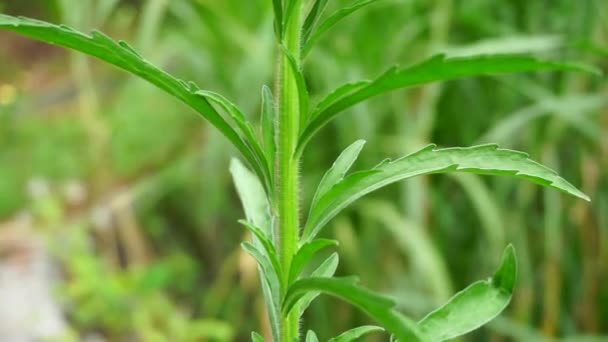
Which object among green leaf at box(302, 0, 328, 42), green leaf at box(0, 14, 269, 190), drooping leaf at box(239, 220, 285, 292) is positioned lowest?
drooping leaf at box(239, 220, 285, 292)

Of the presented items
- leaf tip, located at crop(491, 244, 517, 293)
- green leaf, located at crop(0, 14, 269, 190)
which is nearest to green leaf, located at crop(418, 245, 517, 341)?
leaf tip, located at crop(491, 244, 517, 293)

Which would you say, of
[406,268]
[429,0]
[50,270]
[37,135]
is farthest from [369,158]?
[37,135]

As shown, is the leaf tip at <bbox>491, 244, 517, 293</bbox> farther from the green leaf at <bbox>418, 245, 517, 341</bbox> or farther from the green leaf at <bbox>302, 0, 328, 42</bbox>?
the green leaf at <bbox>302, 0, 328, 42</bbox>

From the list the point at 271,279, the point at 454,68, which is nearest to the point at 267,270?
the point at 271,279

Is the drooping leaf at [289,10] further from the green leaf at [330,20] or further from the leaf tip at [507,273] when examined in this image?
the leaf tip at [507,273]

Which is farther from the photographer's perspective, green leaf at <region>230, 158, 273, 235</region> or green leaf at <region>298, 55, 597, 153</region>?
green leaf at <region>230, 158, 273, 235</region>

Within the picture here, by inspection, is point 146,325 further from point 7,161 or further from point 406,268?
point 7,161

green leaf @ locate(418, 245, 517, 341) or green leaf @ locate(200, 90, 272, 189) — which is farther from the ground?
green leaf @ locate(200, 90, 272, 189)
